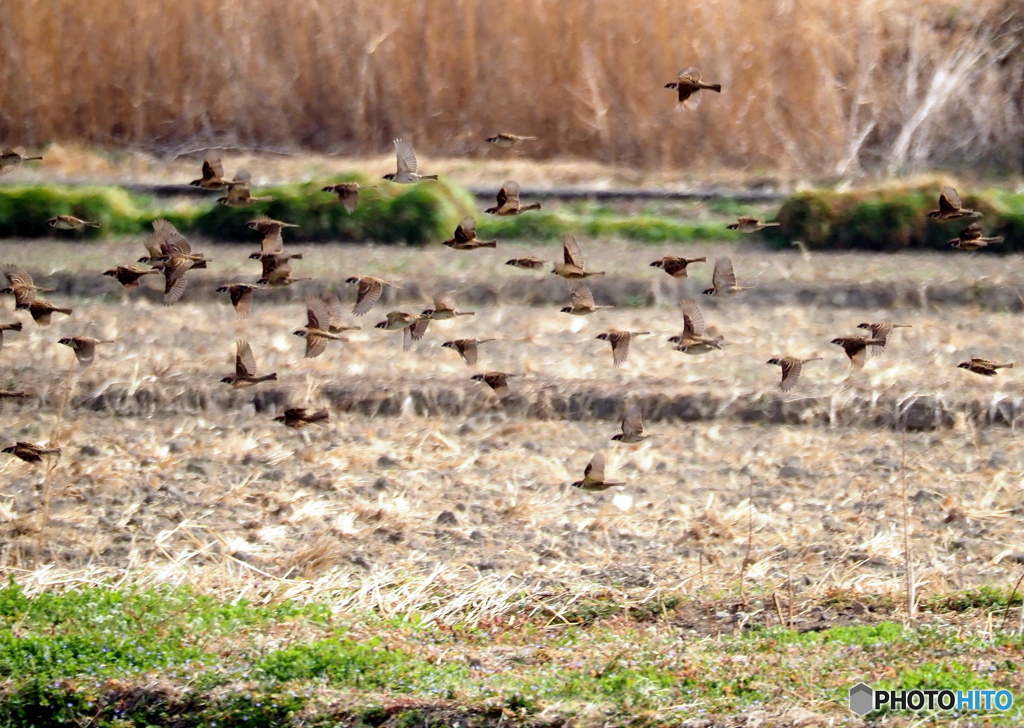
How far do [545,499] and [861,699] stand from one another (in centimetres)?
247

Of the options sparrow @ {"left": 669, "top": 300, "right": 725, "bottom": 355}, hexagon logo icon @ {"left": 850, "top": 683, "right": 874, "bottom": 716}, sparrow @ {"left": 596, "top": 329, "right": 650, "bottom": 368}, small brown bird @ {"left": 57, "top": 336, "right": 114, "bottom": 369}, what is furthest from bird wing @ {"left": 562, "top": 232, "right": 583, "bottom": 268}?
hexagon logo icon @ {"left": 850, "top": 683, "right": 874, "bottom": 716}

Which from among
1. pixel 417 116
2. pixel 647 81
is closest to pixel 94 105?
pixel 417 116

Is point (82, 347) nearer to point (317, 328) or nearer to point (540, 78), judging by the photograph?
point (317, 328)

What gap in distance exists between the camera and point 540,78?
17.3 m

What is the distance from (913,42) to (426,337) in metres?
9.61

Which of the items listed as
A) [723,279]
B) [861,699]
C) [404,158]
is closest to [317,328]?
[404,158]

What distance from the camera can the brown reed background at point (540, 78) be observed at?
16797 mm

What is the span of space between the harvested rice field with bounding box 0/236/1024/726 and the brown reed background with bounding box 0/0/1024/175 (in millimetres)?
6277

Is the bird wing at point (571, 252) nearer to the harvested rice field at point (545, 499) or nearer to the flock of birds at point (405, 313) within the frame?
the flock of birds at point (405, 313)

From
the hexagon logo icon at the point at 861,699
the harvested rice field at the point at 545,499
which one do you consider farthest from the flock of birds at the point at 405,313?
the hexagon logo icon at the point at 861,699

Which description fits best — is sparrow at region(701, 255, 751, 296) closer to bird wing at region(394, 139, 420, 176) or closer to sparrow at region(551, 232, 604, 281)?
sparrow at region(551, 232, 604, 281)

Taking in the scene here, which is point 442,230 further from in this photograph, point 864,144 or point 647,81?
point 864,144

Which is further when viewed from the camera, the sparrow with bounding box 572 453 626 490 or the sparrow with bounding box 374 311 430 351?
the sparrow with bounding box 374 311 430 351

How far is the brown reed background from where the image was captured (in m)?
16.8
